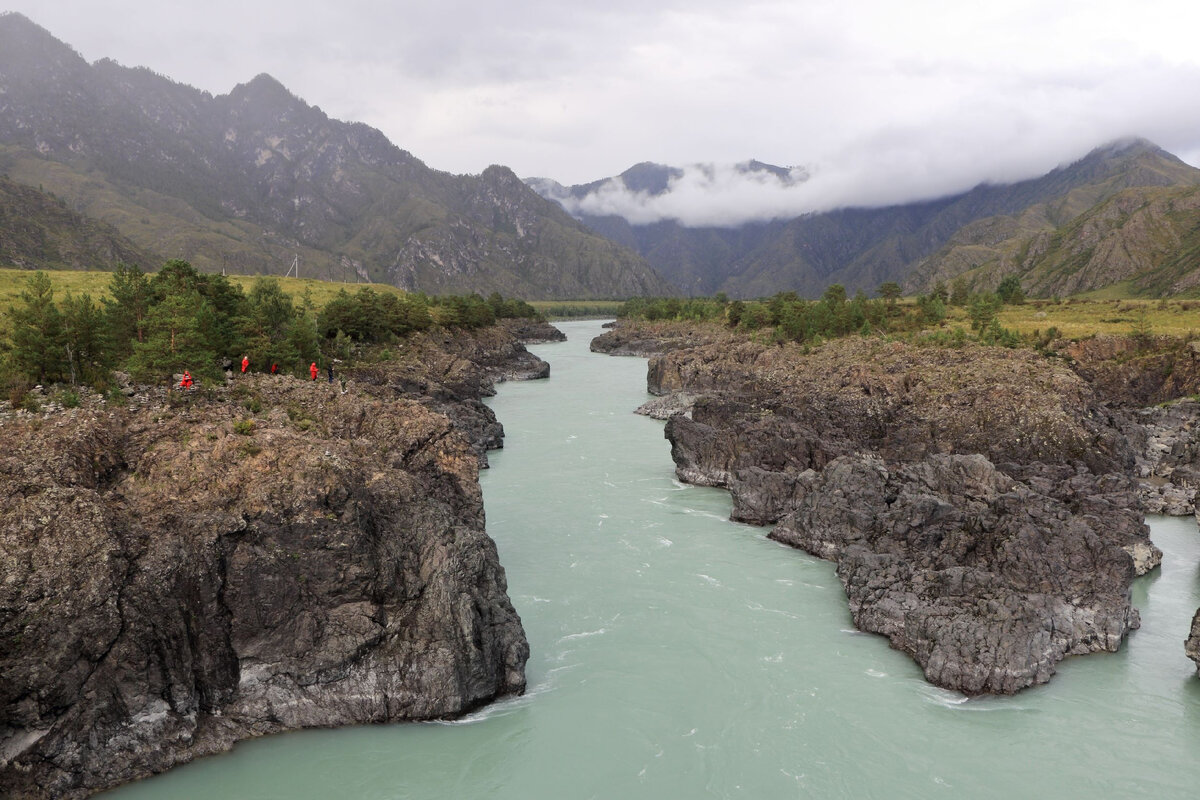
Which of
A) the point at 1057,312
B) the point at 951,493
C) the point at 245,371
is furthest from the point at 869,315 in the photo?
the point at 245,371

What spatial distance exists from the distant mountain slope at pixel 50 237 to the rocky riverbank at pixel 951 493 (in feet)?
469

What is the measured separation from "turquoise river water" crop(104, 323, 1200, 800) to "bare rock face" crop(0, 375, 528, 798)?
3.84 feet

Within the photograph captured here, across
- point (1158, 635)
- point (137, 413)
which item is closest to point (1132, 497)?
point (1158, 635)

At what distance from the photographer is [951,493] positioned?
31297mm

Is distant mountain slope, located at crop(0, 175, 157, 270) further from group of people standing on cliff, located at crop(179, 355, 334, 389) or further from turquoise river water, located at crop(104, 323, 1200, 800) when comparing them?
turquoise river water, located at crop(104, 323, 1200, 800)

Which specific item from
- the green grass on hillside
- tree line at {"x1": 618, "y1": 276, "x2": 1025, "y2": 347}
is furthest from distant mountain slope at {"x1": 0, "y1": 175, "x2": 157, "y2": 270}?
tree line at {"x1": 618, "y1": 276, "x2": 1025, "y2": 347}

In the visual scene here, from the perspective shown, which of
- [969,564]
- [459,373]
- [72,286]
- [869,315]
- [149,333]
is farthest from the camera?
[869,315]

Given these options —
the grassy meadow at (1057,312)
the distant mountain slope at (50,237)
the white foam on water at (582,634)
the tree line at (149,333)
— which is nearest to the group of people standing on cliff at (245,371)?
the tree line at (149,333)

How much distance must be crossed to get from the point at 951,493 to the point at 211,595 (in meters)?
30.3

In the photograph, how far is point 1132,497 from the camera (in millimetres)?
32250

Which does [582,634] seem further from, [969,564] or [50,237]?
[50,237]

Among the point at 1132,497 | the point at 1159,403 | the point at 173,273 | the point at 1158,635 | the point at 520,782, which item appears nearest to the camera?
the point at 520,782

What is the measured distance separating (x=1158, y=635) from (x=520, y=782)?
2337 cm

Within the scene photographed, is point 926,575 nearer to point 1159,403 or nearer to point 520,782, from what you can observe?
point 520,782
